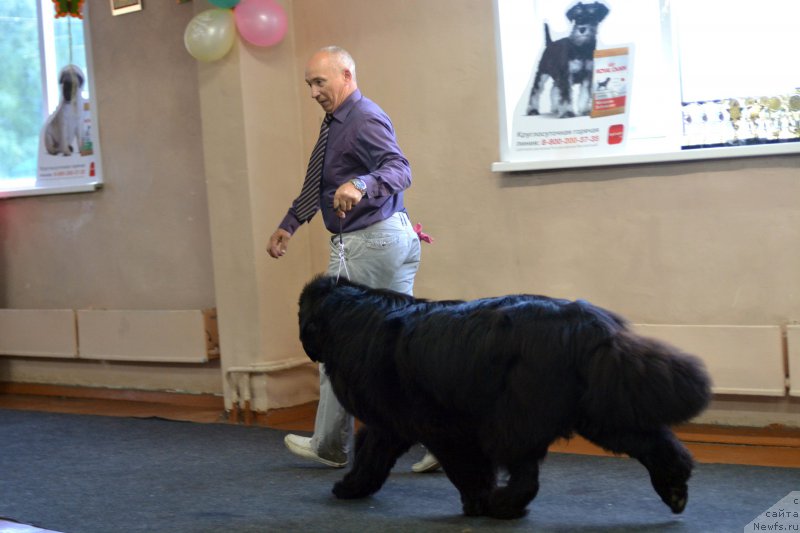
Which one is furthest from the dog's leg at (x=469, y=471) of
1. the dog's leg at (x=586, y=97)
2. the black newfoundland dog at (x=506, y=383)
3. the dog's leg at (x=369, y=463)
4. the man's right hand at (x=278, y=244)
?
the dog's leg at (x=586, y=97)

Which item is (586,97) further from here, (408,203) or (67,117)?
(67,117)

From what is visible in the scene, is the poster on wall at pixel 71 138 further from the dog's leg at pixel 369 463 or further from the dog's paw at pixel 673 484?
the dog's paw at pixel 673 484

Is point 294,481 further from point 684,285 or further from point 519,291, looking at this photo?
point 684,285

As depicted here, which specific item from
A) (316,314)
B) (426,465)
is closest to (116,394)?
(426,465)

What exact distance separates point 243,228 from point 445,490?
82.8 inches

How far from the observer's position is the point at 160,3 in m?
5.91

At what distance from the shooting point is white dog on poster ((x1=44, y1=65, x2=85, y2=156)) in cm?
640

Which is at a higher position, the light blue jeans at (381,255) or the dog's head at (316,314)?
the light blue jeans at (381,255)

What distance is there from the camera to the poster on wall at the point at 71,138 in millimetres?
6363

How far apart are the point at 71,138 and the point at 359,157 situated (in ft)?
11.0

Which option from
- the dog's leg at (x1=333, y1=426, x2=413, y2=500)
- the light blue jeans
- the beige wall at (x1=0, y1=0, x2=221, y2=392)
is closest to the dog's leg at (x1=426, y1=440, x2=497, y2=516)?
the dog's leg at (x1=333, y1=426, x2=413, y2=500)

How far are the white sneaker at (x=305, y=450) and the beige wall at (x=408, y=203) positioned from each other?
→ 46.0 inches

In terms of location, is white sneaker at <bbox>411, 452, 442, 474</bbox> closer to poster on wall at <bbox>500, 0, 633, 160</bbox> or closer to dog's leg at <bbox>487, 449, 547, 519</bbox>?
dog's leg at <bbox>487, 449, 547, 519</bbox>

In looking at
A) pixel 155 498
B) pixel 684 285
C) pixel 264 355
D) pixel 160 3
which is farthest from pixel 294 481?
pixel 160 3
